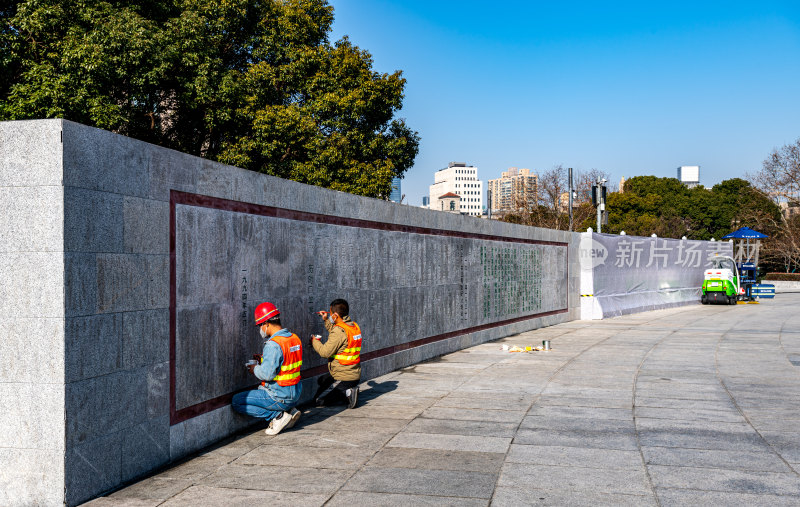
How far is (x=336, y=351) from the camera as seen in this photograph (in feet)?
30.2

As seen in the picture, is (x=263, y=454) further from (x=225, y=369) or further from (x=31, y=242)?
(x=31, y=242)

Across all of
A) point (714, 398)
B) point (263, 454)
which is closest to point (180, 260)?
point (263, 454)

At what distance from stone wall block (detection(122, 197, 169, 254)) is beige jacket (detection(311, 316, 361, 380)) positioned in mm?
2966

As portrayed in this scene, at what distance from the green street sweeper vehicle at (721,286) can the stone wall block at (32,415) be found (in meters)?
32.8

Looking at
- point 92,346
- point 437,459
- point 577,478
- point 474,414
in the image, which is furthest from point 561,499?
point 92,346

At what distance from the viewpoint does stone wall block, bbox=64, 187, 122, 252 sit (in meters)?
5.46

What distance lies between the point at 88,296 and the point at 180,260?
140 cm

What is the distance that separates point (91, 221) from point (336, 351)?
4.18 metres

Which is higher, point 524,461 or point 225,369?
point 225,369

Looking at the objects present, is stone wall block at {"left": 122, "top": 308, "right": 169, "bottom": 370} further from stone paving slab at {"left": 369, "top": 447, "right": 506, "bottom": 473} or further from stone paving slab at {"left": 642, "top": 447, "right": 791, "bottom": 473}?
stone paving slab at {"left": 642, "top": 447, "right": 791, "bottom": 473}

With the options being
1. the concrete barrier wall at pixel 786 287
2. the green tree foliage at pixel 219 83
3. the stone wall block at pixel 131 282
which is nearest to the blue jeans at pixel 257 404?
the stone wall block at pixel 131 282

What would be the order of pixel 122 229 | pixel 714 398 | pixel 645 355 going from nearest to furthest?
pixel 122 229
pixel 714 398
pixel 645 355

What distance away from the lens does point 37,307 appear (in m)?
5.42

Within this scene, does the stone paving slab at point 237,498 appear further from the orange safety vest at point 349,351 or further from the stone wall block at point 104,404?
the orange safety vest at point 349,351
